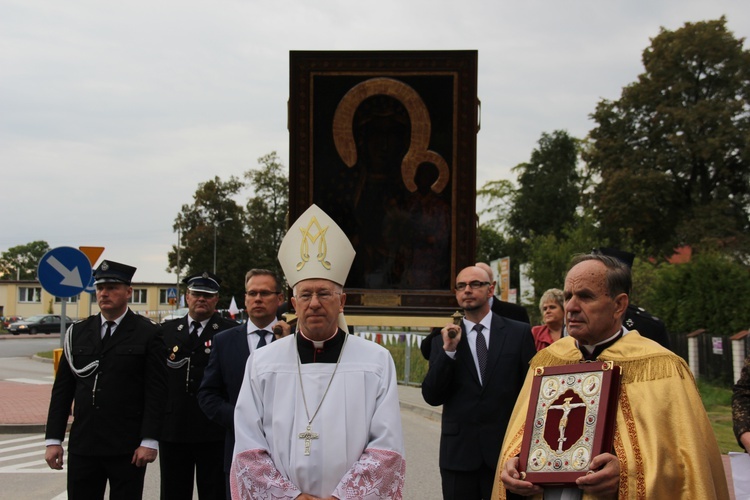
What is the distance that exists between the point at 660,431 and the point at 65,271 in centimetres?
1036

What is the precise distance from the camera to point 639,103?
43.5 meters

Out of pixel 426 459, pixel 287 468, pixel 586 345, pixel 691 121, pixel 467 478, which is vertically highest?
pixel 691 121

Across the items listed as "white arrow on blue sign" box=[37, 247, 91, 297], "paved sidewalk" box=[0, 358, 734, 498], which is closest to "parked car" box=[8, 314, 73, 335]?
"paved sidewalk" box=[0, 358, 734, 498]

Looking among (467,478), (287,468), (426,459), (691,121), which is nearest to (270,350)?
(287,468)

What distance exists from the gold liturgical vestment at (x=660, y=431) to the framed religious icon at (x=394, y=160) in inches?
352

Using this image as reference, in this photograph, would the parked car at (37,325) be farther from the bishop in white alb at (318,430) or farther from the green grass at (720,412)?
the bishop in white alb at (318,430)

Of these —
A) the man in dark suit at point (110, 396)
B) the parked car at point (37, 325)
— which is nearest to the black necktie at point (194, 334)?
the man in dark suit at point (110, 396)

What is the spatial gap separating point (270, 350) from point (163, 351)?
206 centimetres

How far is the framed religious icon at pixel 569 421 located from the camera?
3725 millimetres

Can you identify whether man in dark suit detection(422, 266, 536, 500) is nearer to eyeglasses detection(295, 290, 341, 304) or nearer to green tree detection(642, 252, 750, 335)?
eyeglasses detection(295, 290, 341, 304)

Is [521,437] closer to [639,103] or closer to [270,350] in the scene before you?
[270,350]

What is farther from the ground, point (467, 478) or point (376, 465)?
point (376, 465)

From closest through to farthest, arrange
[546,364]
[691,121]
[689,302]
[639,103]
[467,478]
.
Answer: [546,364]
[467,478]
[689,302]
[691,121]
[639,103]

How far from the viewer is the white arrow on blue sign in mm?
12336
